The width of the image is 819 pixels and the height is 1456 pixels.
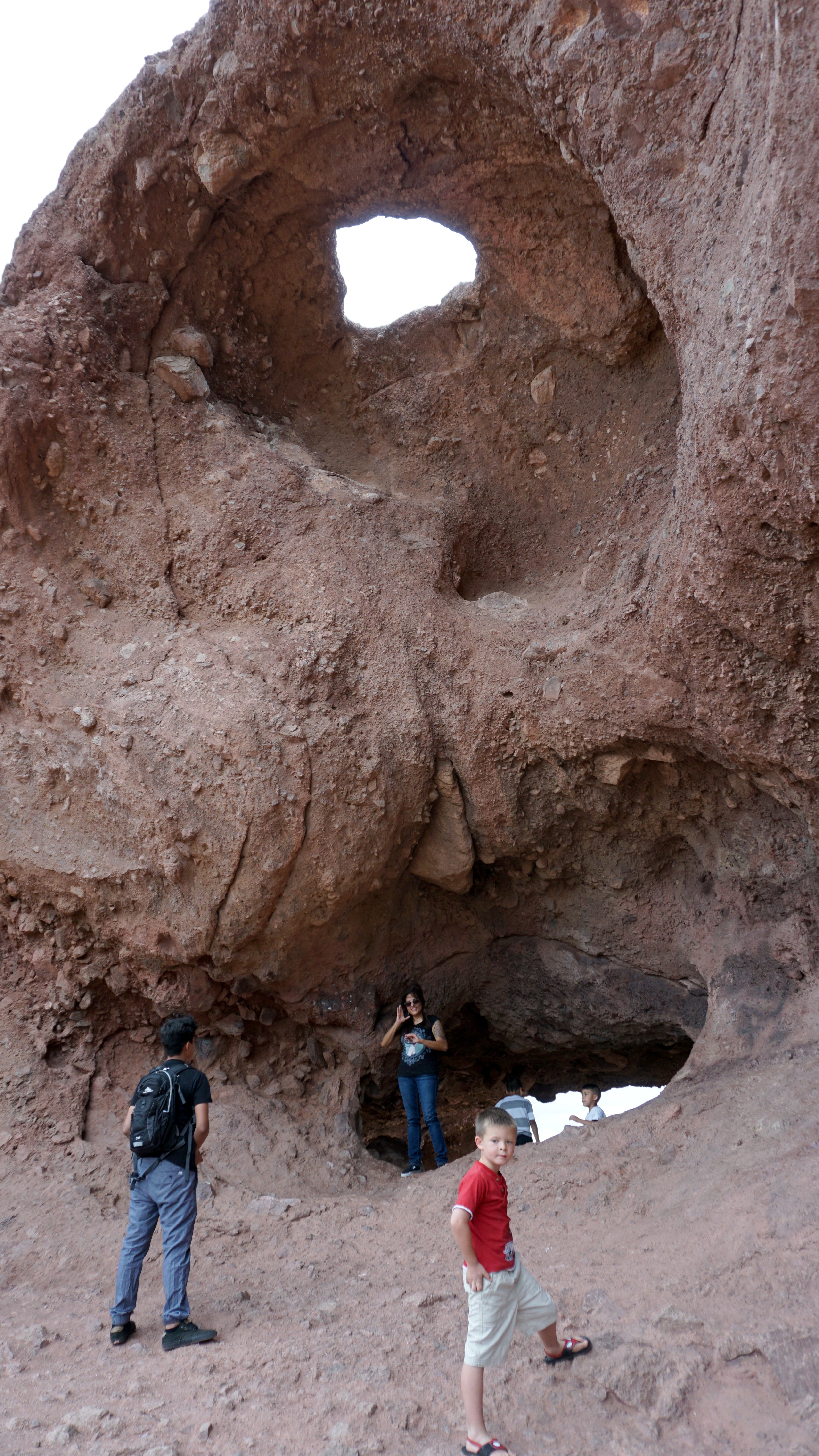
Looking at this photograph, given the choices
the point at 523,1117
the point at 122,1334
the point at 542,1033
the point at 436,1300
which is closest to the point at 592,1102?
the point at 542,1033

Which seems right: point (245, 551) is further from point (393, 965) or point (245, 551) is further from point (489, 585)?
point (393, 965)

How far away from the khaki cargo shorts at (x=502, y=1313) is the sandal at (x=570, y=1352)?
0.47 feet

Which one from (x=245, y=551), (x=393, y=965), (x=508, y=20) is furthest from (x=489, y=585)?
(x=508, y=20)

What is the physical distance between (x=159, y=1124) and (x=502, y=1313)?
126 cm

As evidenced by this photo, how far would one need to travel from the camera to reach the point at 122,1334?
9.28ft

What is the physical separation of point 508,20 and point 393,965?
4.29 m

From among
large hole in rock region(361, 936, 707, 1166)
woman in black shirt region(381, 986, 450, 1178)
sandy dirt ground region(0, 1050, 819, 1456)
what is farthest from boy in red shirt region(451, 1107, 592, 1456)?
large hole in rock region(361, 936, 707, 1166)

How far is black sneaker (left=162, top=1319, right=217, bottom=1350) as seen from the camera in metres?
2.75

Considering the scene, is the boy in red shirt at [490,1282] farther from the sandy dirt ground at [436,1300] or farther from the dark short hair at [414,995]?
the dark short hair at [414,995]

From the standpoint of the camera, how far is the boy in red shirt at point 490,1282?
2061 millimetres

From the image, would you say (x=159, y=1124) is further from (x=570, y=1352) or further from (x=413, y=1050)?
(x=413, y=1050)

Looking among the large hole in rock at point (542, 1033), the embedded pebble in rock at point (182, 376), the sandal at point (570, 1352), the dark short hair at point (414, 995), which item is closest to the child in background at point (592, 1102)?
the large hole in rock at point (542, 1033)

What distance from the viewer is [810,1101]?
3.14 meters

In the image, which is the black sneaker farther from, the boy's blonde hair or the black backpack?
the boy's blonde hair
